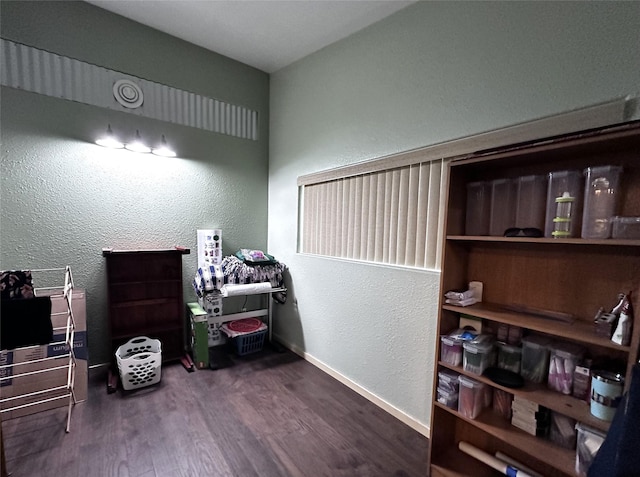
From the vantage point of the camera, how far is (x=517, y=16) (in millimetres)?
1433

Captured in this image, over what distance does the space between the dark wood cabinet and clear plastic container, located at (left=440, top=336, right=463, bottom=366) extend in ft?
7.30

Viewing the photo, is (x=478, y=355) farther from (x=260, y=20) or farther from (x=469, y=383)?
(x=260, y=20)

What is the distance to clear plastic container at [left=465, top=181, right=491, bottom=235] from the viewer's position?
5.09 feet

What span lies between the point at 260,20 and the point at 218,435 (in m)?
3.11

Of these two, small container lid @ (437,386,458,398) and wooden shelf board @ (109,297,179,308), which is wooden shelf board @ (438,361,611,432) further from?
Answer: wooden shelf board @ (109,297,179,308)

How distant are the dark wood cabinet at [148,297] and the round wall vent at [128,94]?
4.31 ft

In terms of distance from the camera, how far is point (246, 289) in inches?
105

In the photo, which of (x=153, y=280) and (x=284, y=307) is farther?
(x=284, y=307)

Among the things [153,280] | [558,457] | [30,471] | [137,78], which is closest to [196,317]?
[153,280]

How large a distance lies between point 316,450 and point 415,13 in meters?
2.88

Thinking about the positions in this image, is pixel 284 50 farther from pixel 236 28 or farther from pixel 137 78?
pixel 137 78

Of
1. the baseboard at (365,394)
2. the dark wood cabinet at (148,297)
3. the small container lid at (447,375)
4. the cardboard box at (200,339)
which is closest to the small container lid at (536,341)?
the small container lid at (447,375)

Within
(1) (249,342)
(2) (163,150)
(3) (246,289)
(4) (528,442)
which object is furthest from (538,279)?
(2) (163,150)

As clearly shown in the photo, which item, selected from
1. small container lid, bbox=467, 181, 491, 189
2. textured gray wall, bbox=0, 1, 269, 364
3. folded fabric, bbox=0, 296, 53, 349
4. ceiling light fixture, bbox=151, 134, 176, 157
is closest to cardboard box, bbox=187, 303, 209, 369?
textured gray wall, bbox=0, 1, 269, 364
